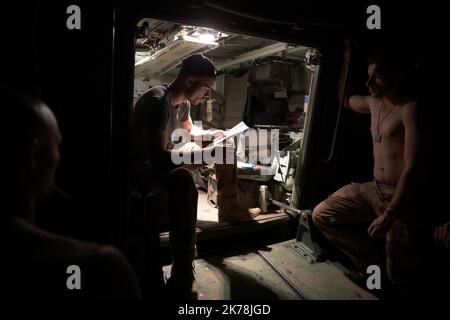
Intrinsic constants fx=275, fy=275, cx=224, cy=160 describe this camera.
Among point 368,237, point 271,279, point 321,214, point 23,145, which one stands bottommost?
point 271,279

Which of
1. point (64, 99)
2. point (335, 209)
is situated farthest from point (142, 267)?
point (335, 209)

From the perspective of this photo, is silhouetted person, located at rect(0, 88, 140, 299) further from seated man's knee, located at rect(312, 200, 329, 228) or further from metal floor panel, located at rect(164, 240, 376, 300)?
seated man's knee, located at rect(312, 200, 329, 228)

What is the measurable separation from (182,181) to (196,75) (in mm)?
1189

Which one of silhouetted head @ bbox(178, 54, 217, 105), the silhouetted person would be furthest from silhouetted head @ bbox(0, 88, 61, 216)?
silhouetted head @ bbox(178, 54, 217, 105)

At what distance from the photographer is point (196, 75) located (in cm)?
303

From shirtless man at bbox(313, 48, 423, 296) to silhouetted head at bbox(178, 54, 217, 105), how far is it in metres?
1.77

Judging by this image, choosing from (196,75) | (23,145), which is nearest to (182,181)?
(196,75)

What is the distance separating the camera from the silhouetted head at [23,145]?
3.29 ft

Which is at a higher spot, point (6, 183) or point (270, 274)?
point (6, 183)

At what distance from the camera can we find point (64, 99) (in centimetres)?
227

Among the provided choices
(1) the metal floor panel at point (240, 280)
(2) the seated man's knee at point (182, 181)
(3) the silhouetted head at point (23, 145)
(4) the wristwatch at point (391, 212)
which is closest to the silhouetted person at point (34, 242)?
(3) the silhouetted head at point (23, 145)

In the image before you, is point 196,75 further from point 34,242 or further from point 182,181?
point 34,242

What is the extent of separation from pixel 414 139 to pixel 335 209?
118 cm
